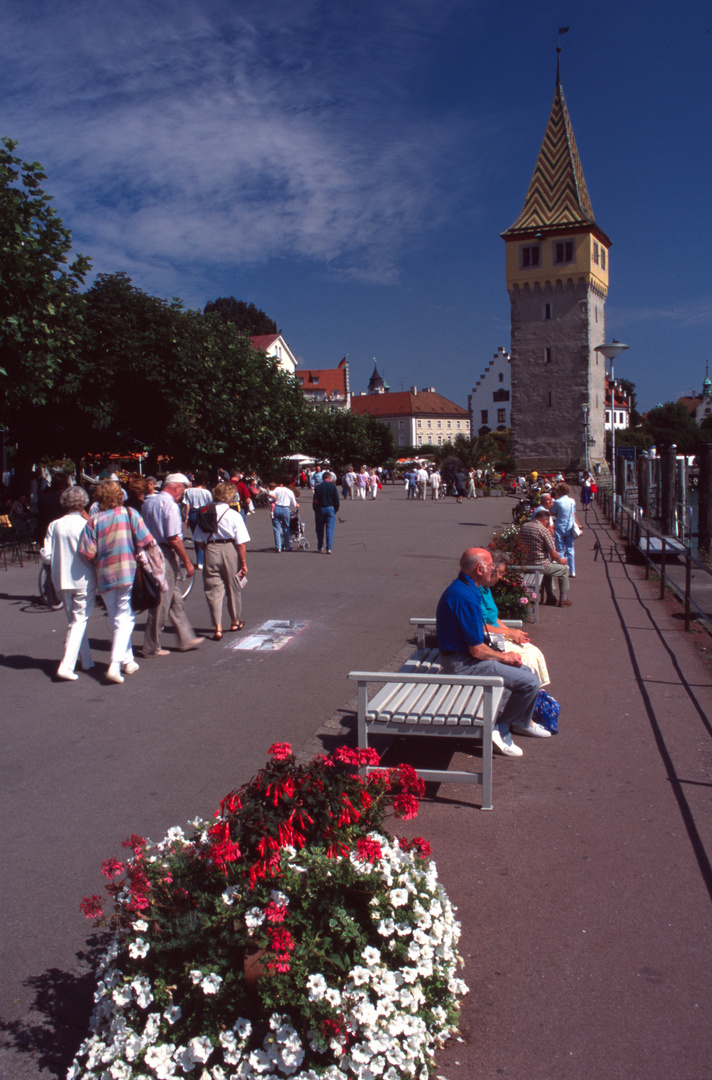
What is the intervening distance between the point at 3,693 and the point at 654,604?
8703 millimetres

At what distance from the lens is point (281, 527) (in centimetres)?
1933

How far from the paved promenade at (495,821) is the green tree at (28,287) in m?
8.74

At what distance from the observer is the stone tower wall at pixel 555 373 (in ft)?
230

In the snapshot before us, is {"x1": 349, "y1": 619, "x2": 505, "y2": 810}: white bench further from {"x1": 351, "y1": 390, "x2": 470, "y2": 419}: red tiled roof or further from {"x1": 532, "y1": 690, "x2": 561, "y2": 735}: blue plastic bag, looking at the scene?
{"x1": 351, "y1": 390, "x2": 470, "y2": 419}: red tiled roof

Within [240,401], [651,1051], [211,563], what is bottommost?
[651,1051]

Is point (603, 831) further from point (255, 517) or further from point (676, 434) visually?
point (676, 434)

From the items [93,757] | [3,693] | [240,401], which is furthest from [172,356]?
[93,757]

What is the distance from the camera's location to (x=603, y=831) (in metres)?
4.60

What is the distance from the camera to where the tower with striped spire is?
69.8 m

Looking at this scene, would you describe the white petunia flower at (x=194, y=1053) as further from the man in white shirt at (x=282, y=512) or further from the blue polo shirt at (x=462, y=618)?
the man in white shirt at (x=282, y=512)

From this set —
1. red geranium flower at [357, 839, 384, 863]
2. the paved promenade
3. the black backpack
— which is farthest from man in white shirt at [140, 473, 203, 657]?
red geranium flower at [357, 839, 384, 863]

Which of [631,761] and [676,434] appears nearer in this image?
[631,761]

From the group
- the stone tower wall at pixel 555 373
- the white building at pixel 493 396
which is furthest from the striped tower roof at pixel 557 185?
the white building at pixel 493 396

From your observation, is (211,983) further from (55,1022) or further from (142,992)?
(55,1022)
